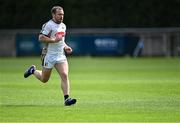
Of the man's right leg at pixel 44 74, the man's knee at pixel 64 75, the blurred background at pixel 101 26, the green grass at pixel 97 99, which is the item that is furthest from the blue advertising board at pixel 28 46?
the man's knee at pixel 64 75

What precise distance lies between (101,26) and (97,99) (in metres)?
36.7

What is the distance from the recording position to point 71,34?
5184cm

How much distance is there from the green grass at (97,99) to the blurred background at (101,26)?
18097mm

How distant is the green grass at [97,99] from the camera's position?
15.8 meters

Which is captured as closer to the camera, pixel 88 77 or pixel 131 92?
pixel 131 92

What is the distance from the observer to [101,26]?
56.3 metres

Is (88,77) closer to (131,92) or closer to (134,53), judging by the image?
(131,92)

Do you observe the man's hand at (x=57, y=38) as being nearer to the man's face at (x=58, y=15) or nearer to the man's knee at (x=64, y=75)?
the man's face at (x=58, y=15)

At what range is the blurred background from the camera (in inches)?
1998

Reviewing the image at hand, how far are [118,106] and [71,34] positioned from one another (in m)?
34.2

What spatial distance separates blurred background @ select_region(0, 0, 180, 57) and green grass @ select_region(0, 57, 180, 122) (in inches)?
712

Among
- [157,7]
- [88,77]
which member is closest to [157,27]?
[157,7]

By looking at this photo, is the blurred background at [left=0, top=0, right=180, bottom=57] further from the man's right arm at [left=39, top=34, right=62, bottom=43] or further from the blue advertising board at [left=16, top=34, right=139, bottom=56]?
the man's right arm at [left=39, top=34, right=62, bottom=43]

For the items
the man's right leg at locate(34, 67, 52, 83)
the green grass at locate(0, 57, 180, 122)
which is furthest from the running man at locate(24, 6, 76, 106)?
the green grass at locate(0, 57, 180, 122)
